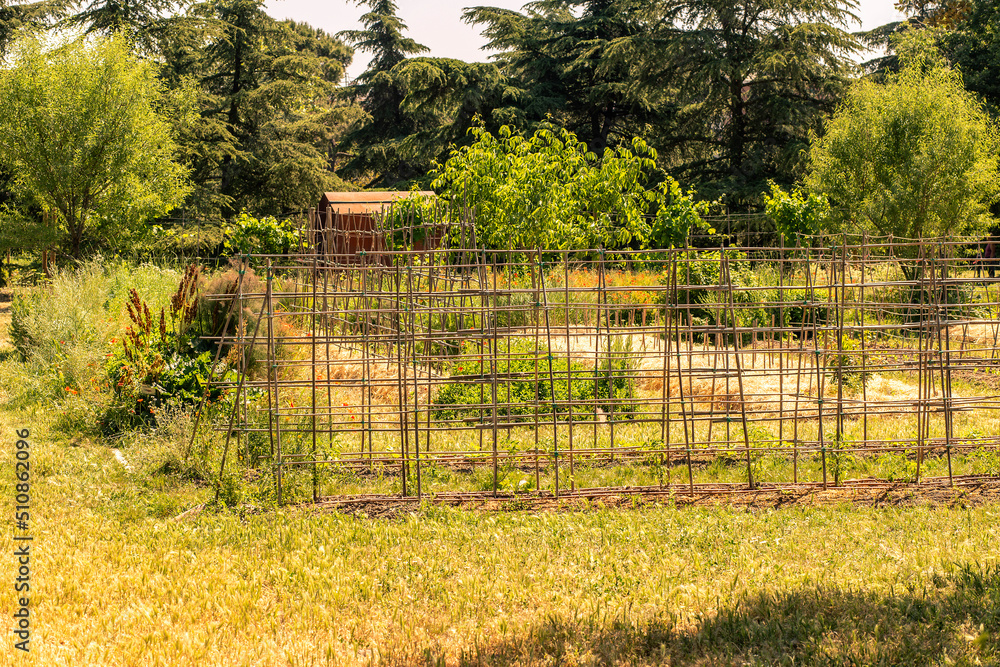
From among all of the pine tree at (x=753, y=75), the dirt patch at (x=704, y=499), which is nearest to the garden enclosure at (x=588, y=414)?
the dirt patch at (x=704, y=499)

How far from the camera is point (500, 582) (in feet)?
16.1

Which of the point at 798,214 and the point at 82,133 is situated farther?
the point at 798,214

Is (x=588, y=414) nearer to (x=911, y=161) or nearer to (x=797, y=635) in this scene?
(x=797, y=635)

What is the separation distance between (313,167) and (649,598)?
27127 millimetres

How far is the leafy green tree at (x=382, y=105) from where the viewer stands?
99.1ft

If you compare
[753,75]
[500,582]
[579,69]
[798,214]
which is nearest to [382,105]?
[579,69]

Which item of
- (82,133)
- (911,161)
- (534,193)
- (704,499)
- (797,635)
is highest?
(82,133)

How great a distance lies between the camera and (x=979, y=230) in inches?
785

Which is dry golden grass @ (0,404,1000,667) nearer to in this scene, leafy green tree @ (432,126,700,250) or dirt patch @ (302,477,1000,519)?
dirt patch @ (302,477,1000,519)

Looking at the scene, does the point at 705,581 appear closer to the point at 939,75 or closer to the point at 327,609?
the point at 327,609

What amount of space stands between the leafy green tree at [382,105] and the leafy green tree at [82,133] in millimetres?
11024

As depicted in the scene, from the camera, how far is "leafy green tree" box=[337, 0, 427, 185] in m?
30.2

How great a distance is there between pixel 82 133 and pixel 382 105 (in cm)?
1765

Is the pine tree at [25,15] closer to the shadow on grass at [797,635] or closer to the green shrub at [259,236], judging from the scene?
the green shrub at [259,236]
